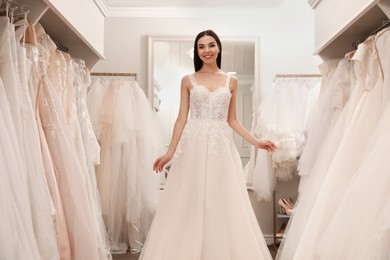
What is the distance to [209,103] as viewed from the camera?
9.00ft

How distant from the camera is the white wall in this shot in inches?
181

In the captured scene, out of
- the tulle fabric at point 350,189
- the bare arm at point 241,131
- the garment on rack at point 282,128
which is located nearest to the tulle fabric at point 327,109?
the tulle fabric at point 350,189

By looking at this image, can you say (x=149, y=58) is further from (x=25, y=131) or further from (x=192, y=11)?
(x=25, y=131)

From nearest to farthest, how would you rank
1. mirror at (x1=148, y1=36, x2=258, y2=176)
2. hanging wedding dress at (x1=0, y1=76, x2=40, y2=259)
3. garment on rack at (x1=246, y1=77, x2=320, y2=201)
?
hanging wedding dress at (x1=0, y1=76, x2=40, y2=259) → garment on rack at (x1=246, y1=77, x2=320, y2=201) → mirror at (x1=148, y1=36, x2=258, y2=176)

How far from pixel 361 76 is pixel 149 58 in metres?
2.65

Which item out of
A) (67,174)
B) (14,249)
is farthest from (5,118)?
(67,174)

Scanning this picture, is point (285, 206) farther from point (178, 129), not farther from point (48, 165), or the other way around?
point (48, 165)

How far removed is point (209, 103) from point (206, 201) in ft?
2.04

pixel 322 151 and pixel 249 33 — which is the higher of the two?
pixel 249 33

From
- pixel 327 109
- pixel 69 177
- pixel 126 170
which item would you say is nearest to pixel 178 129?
pixel 69 177

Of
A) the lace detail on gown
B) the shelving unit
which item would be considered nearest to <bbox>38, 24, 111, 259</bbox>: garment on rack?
the shelving unit

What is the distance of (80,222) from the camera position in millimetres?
2146

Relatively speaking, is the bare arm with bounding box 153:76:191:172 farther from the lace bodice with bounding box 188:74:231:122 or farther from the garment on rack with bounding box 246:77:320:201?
the garment on rack with bounding box 246:77:320:201

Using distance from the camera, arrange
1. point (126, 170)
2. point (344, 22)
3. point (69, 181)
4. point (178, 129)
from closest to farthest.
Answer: point (69, 181) → point (344, 22) → point (178, 129) → point (126, 170)
